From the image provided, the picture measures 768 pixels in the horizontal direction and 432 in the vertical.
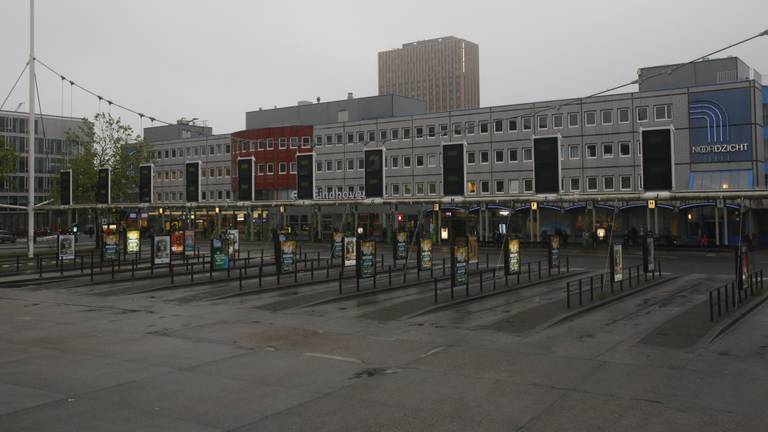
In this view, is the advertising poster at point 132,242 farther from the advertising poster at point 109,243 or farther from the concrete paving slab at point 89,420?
the concrete paving slab at point 89,420

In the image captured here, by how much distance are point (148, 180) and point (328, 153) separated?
39.5 meters

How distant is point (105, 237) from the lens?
3662cm

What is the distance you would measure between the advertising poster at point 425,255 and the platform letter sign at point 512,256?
459 cm

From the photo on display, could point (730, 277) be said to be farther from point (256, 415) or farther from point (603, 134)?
point (603, 134)

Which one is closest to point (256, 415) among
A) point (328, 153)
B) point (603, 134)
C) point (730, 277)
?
point (730, 277)

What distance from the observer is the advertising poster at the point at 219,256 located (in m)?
31.5

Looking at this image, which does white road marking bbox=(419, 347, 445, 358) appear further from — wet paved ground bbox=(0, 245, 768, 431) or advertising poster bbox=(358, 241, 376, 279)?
advertising poster bbox=(358, 241, 376, 279)

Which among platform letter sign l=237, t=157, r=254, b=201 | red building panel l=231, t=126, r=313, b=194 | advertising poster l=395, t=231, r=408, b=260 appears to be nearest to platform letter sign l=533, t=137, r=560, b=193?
advertising poster l=395, t=231, r=408, b=260

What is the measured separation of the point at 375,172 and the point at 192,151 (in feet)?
215

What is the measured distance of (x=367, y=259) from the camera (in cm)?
2828

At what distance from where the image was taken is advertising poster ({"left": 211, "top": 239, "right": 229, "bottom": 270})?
31.5 meters

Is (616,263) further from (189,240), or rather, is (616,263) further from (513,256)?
(189,240)

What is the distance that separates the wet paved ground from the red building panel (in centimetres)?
6397

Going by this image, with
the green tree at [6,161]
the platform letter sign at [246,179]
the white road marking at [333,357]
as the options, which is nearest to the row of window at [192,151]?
the green tree at [6,161]
